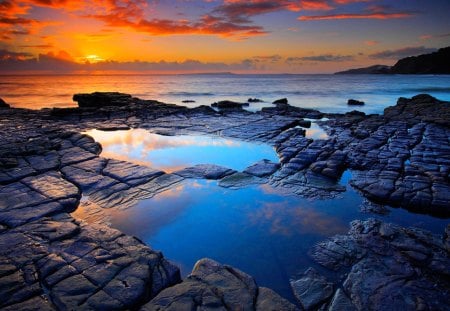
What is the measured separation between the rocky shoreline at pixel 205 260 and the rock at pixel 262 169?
0.12ft

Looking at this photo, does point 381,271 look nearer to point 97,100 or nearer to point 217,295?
point 217,295

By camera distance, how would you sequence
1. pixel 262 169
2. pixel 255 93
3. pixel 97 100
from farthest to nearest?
pixel 255 93 → pixel 97 100 → pixel 262 169

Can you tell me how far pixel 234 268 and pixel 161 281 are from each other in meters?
1.18

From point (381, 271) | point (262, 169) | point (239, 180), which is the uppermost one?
point (262, 169)

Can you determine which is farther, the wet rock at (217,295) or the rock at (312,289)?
the rock at (312,289)

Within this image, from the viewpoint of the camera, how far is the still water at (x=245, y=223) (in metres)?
5.33

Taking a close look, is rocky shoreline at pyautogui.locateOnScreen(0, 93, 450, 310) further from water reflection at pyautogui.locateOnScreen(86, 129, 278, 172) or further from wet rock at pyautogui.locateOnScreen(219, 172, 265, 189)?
water reflection at pyautogui.locateOnScreen(86, 129, 278, 172)

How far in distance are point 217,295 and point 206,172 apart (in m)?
5.67

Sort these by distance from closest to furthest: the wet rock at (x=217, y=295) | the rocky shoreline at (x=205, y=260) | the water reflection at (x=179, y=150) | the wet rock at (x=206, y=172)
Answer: the wet rock at (x=217, y=295) → the rocky shoreline at (x=205, y=260) → the wet rock at (x=206, y=172) → the water reflection at (x=179, y=150)

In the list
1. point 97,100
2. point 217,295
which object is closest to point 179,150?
point 217,295

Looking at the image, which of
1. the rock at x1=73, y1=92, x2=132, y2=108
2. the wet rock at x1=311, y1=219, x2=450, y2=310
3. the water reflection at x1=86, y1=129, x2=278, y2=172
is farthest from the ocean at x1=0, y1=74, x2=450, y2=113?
the wet rock at x1=311, y1=219, x2=450, y2=310

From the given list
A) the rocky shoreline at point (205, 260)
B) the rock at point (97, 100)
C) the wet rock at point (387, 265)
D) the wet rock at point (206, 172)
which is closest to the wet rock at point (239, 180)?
the rocky shoreline at point (205, 260)

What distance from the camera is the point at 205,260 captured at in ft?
16.3

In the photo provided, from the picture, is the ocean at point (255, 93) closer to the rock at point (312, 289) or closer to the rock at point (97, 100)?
the rock at point (97, 100)
